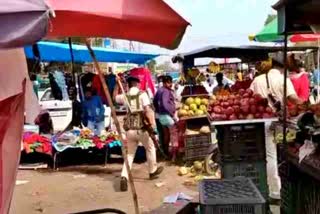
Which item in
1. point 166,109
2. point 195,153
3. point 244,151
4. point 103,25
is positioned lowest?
point 195,153

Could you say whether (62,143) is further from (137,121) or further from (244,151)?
(244,151)

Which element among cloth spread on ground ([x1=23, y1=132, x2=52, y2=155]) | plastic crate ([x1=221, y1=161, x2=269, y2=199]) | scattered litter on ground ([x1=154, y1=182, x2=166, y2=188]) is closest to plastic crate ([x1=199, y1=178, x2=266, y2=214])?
plastic crate ([x1=221, y1=161, x2=269, y2=199])

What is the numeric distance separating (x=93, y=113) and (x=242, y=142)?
7.02 m

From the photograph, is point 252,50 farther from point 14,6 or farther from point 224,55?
point 14,6

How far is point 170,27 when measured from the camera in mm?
4566

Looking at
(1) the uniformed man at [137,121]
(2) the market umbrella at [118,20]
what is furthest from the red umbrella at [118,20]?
(1) the uniformed man at [137,121]

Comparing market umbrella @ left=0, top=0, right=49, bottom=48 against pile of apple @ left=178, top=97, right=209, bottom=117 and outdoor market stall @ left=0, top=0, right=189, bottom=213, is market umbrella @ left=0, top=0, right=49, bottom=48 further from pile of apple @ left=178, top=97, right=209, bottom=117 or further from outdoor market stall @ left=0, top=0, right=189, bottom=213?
pile of apple @ left=178, top=97, right=209, bottom=117

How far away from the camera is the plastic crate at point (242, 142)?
6.75 metres

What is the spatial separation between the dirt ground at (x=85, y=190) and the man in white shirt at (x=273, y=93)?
1555 millimetres

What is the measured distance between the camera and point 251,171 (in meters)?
6.80

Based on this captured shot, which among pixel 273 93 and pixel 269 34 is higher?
pixel 269 34

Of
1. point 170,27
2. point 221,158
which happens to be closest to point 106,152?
point 221,158

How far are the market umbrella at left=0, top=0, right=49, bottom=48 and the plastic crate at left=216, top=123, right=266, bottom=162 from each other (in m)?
4.41

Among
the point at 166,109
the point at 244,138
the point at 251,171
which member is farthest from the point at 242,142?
the point at 166,109
